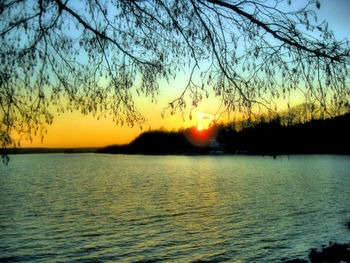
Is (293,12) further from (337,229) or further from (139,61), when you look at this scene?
(337,229)

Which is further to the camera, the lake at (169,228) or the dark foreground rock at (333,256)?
the lake at (169,228)

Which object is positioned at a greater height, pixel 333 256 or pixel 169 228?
pixel 333 256

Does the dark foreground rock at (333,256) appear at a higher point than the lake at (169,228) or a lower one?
higher

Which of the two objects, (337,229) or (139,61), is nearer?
(139,61)

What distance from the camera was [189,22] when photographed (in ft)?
22.0

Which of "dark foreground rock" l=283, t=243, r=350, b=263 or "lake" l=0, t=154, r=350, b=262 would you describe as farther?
"lake" l=0, t=154, r=350, b=262

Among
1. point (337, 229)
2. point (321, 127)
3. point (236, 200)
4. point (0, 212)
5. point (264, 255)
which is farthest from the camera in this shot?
point (236, 200)

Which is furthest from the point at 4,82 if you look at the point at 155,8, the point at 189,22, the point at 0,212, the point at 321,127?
the point at 0,212

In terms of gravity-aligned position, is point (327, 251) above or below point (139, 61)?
below

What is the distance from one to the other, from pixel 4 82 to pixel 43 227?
1549 centimetres

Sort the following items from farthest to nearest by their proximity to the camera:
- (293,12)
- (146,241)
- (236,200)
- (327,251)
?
(236,200) → (146,241) → (327,251) → (293,12)

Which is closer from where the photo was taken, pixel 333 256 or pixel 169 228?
pixel 333 256

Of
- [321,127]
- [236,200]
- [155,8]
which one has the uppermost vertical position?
[155,8]

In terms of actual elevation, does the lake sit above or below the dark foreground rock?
below
